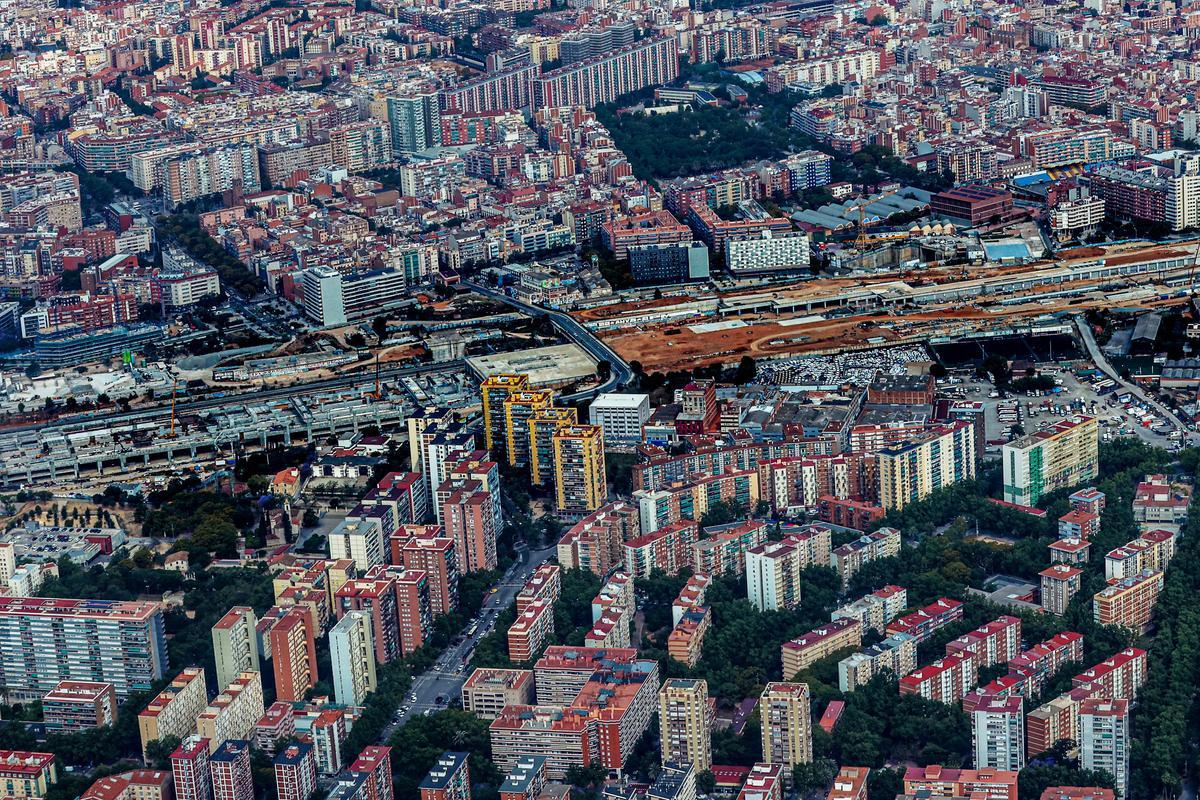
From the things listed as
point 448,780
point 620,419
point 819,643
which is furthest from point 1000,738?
point 620,419

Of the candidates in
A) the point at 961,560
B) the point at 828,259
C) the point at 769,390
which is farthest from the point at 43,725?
the point at 828,259

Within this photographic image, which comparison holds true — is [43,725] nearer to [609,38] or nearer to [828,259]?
[828,259]

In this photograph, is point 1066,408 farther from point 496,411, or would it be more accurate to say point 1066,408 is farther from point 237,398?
point 237,398

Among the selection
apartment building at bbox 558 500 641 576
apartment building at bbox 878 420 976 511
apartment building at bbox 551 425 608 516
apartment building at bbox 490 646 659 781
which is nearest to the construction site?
apartment building at bbox 551 425 608 516

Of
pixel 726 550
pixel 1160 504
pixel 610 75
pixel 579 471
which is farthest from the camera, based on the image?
pixel 610 75

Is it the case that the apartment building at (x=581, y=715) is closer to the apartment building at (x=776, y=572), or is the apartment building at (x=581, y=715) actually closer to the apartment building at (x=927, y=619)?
the apartment building at (x=776, y=572)

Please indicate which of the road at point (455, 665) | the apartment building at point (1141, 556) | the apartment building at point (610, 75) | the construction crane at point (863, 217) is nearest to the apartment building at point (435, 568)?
the road at point (455, 665)
